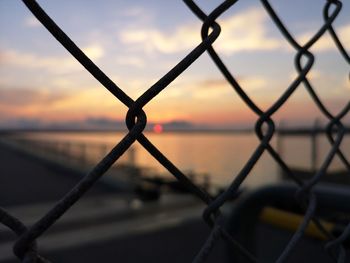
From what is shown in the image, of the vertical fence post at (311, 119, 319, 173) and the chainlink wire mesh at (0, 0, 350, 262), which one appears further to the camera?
the vertical fence post at (311, 119, 319, 173)

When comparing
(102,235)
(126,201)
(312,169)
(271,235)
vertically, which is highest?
(312,169)

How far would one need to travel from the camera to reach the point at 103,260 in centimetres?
485

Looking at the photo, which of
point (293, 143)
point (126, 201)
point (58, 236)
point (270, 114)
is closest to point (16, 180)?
point (126, 201)

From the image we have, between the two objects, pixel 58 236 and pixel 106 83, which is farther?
pixel 58 236

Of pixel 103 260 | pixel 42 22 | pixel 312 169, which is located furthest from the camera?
pixel 312 169

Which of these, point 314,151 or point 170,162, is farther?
point 314,151

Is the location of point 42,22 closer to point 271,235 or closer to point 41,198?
point 271,235

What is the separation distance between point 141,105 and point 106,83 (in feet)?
0.25

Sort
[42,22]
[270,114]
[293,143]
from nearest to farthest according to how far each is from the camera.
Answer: [42,22], [270,114], [293,143]

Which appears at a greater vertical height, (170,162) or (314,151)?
(314,151)

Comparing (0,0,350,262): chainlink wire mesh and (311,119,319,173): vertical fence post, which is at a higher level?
(311,119,319,173): vertical fence post

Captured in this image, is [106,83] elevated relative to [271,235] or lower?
lower

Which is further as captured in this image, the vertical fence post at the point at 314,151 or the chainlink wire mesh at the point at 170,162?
the vertical fence post at the point at 314,151

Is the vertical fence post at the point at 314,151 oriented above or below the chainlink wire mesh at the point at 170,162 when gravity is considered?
above
